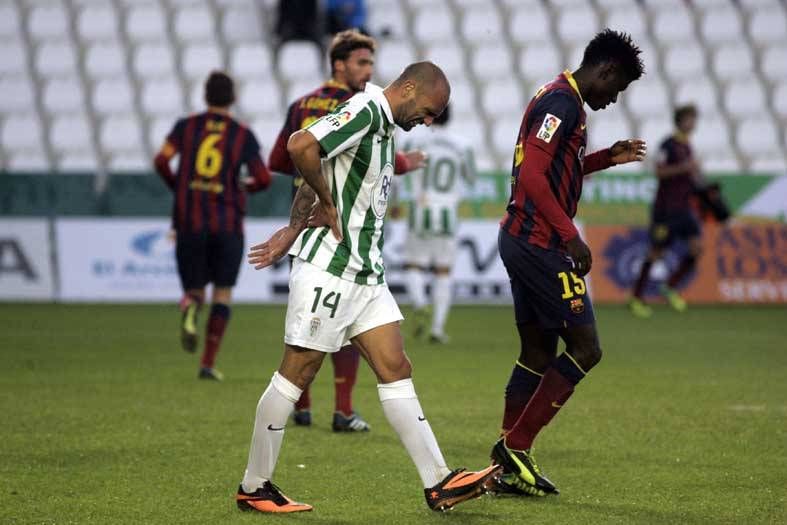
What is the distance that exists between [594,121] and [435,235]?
7012 millimetres

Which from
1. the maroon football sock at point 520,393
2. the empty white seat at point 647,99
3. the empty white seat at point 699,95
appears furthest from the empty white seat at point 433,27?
the maroon football sock at point 520,393

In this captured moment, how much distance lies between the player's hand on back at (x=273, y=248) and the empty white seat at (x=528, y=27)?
53.2ft

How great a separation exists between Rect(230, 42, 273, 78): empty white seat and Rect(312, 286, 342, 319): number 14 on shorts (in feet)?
48.9

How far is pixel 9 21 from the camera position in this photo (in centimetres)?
2017

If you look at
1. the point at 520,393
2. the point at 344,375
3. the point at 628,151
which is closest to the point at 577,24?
the point at 344,375

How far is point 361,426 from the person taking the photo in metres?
7.52

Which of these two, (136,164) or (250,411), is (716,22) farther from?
(250,411)

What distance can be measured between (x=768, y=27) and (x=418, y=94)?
1805cm

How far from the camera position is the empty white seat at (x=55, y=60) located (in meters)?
19.7

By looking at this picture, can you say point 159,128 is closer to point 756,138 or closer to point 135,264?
point 135,264

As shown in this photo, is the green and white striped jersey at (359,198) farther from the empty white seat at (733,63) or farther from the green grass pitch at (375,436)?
the empty white seat at (733,63)

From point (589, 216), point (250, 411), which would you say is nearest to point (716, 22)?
point (589, 216)

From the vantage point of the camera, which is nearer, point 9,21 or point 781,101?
point 9,21

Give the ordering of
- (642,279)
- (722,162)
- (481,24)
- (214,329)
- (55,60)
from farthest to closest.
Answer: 1. (481,24)
2. (55,60)
3. (722,162)
4. (642,279)
5. (214,329)
